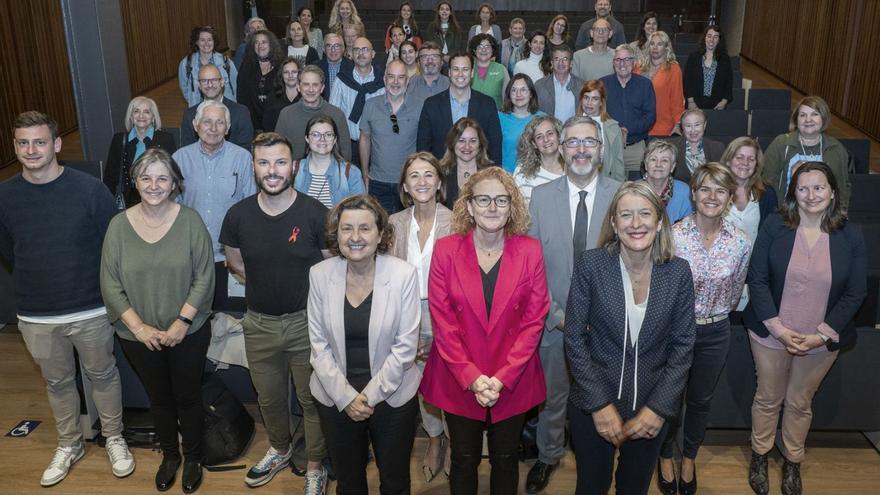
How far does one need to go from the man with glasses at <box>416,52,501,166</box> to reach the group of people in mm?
583

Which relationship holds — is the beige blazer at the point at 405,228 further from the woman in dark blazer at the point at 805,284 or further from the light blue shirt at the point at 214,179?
the woman in dark blazer at the point at 805,284

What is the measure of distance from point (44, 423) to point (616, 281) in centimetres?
329

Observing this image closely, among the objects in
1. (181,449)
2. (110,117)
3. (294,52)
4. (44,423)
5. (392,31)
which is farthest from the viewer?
(392,31)

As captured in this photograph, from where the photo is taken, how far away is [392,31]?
296 inches

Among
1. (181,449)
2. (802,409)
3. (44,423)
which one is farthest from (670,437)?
(44,423)

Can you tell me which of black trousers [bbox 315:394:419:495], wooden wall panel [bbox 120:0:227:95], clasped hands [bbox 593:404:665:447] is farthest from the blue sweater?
wooden wall panel [bbox 120:0:227:95]

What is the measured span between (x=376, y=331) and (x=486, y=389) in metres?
0.49

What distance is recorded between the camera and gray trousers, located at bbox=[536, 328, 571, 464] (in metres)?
3.48

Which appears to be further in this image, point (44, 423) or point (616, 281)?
point (44, 423)

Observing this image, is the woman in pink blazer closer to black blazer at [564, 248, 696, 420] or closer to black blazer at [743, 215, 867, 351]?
black blazer at [564, 248, 696, 420]

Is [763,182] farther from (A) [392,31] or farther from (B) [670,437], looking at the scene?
(A) [392,31]

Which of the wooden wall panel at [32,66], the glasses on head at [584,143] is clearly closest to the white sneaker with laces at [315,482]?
the glasses on head at [584,143]

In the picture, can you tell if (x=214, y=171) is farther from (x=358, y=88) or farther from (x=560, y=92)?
(x=560, y=92)

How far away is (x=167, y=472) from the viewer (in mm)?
3699
